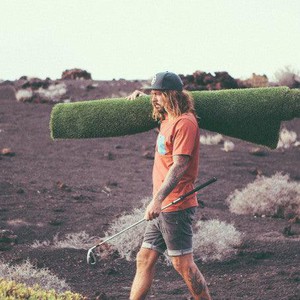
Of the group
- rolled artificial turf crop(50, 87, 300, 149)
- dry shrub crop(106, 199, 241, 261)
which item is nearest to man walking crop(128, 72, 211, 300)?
rolled artificial turf crop(50, 87, 300, 149)

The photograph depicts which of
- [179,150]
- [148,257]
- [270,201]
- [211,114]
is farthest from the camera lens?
[270,201]

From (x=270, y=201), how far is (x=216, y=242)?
2.75 m

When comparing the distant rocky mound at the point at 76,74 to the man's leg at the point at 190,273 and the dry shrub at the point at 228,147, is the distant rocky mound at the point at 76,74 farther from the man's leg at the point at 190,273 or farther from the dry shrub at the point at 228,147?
the man's leg at the point at 190,273

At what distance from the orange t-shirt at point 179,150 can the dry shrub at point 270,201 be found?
704cm

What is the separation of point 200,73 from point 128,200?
489 inches

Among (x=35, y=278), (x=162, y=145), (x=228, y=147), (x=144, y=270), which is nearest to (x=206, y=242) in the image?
(x=35, y=278)

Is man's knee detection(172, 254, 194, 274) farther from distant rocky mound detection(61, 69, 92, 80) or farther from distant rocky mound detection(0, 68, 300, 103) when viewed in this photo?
distant rocky mound detection(61, 69, 92, 80)

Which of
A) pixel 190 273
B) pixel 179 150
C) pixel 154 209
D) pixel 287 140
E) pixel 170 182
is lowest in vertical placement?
pixel 287 140

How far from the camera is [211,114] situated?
283 inches

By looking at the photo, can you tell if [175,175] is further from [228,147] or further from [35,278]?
[228,147]

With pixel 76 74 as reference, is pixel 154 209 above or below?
below

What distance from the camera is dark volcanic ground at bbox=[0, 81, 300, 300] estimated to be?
946cm

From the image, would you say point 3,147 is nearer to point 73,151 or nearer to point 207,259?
point 73,151

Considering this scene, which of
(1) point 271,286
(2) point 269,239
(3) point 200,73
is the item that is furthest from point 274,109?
(3) point 200,73
